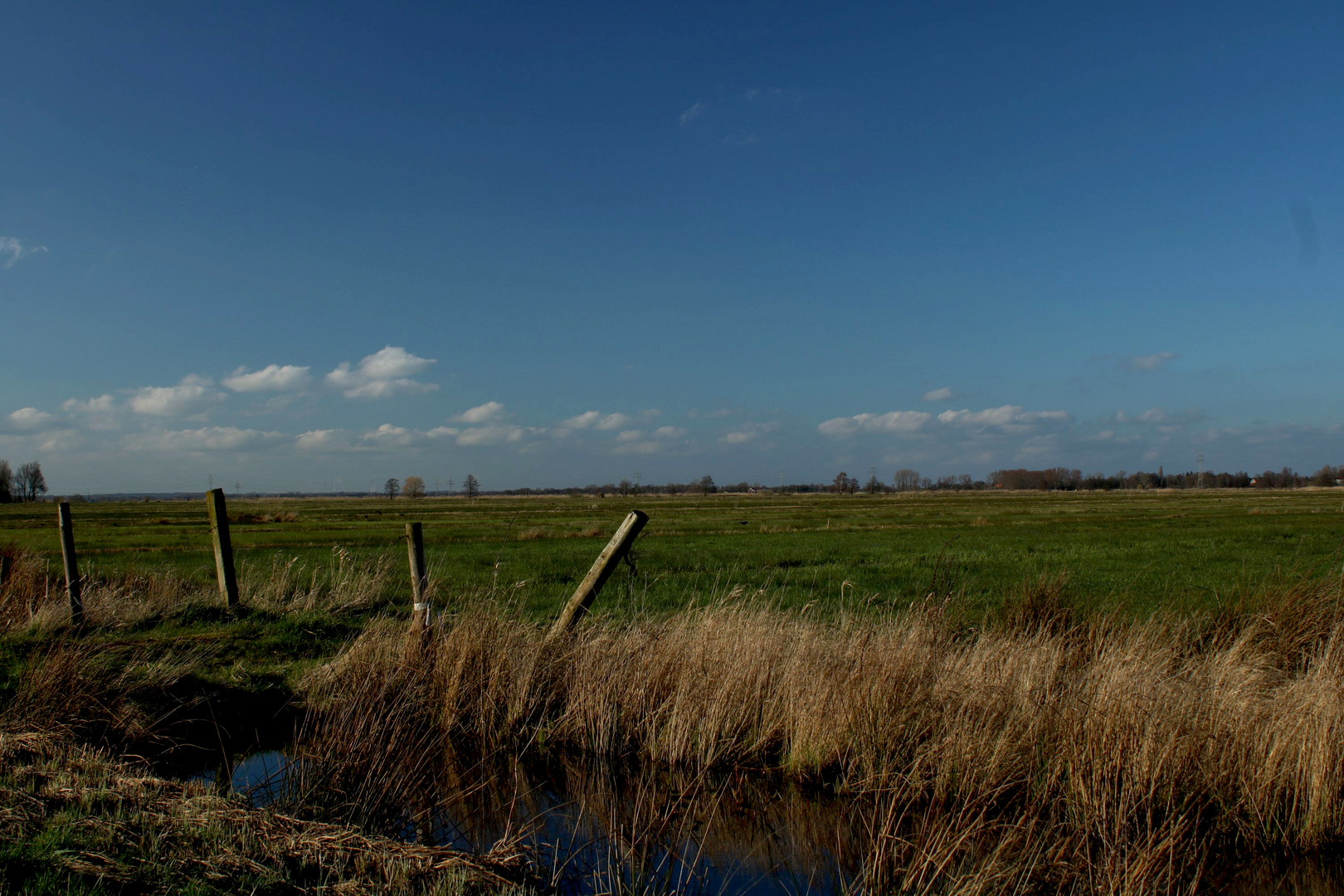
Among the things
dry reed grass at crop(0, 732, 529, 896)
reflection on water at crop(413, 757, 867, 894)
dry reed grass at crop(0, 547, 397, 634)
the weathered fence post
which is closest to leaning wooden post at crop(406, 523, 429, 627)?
reflection on water at crop(413, 757, 867, 894)

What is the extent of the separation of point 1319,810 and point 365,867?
741 cm

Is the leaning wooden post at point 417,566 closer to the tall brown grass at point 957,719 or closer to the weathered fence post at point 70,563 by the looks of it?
the tall brown grass at point 957,719

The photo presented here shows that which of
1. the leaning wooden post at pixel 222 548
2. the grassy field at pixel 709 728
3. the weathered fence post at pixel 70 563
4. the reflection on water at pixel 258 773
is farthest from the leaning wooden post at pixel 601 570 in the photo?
the weathered fence post at pixel 70 563

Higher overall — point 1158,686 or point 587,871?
point 1158,686

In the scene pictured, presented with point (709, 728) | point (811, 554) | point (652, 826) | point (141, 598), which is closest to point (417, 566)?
point (709, 728)

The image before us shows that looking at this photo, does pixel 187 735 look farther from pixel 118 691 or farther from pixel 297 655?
pixel 297 655

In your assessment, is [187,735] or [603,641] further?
[603,641]

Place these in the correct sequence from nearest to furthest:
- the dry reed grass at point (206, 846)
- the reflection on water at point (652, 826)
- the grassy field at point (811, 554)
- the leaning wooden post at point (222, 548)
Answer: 1. the dry reed grass at point (206, 846)
2. the reflection on water at point (652, 826)
3. the leaning wooden post at point (222, 548)
4. the grassy field at point (811, 554)

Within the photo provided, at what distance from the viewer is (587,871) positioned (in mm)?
5621

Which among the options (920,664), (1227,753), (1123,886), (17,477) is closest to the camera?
(1123,886)

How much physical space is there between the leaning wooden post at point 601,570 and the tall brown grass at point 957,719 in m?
0.29

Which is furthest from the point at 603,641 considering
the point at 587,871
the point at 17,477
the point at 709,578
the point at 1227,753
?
the point at 17,477

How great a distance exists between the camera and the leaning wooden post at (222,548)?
41.2 feet

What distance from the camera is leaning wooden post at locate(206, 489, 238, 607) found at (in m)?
12.5
